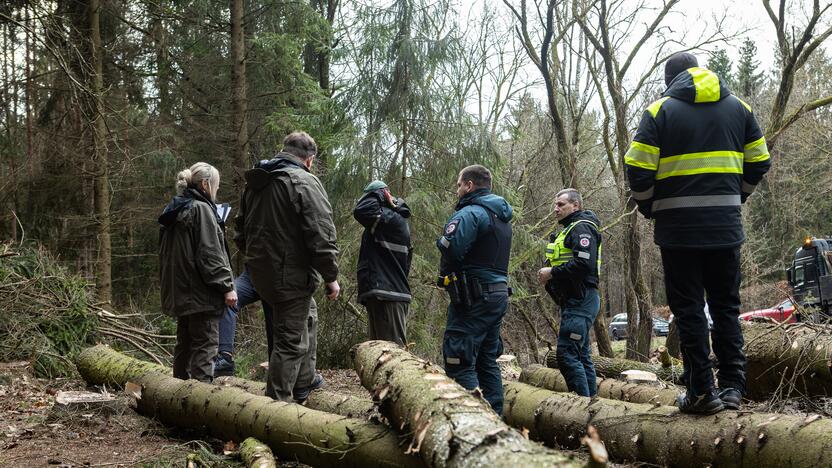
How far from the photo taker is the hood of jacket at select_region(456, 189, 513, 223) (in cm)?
534

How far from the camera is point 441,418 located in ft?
9.63

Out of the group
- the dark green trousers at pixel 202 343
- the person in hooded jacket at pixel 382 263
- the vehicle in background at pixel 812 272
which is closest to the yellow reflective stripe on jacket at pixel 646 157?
the person in hooded jacket at pixel 382 263

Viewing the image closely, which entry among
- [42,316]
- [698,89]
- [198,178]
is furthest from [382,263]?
[42,316]

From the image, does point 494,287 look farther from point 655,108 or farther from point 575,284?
point 655,108

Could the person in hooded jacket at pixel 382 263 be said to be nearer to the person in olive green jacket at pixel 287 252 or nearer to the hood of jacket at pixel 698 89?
the person in olive green jacket at pixel 287 252

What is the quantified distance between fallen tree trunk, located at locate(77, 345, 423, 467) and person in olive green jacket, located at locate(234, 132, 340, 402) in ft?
1.35

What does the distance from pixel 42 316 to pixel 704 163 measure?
749 centimetres

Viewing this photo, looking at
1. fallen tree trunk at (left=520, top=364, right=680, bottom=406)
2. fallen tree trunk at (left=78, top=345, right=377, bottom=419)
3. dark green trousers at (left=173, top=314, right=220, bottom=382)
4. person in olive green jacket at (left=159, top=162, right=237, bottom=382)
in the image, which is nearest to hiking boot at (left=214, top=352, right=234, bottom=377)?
fallen tree trunk at (left=78, top=345, right=377, bottom=419)

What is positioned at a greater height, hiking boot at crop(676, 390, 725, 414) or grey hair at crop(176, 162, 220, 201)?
grey hair at crop(176, 162, 220, 201)

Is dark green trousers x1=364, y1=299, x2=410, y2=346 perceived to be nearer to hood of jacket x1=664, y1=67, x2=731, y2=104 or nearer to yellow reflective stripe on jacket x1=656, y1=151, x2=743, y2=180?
yellow reflective stripe on jacket x1=656, y1=151, x2=743, y2=180

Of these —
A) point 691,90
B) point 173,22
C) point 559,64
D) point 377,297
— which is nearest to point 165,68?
point 173,22

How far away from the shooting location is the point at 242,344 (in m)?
11.9

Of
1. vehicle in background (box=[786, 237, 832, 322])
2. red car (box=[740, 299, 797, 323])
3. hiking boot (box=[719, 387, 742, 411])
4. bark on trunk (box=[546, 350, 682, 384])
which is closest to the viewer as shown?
hiking boot (box=[719, 387, 742, 411])

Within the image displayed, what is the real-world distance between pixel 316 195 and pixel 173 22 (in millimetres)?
10822
